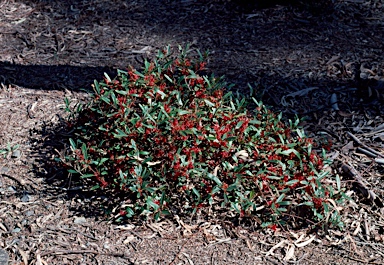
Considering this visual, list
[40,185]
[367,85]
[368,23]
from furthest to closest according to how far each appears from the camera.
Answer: [368,23] < [367,85] < [40,185]

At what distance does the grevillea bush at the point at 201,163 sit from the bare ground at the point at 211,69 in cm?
15

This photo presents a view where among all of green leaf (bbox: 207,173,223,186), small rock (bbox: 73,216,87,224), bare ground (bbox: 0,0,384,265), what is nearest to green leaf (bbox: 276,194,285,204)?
bare ground (bbox: 0,0,384,265)

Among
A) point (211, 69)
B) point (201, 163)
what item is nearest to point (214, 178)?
point (201, 163)

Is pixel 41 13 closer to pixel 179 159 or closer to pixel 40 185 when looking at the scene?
pixel 40 185

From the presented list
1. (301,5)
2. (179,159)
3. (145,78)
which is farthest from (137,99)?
(301,5)

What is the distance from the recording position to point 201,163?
3.71 meters

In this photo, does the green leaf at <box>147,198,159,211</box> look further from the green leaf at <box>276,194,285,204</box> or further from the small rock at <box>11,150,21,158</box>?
the small rock at <box>11,150,21,158</box>

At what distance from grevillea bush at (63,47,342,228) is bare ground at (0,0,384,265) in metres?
0.15

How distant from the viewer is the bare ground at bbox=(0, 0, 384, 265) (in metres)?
3.54

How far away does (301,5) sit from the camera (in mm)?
6160

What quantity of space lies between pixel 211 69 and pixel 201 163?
177cm

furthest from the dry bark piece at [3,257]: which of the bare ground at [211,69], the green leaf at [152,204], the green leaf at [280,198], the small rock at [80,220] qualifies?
the green leaf at [280,198]

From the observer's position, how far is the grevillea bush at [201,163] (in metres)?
3.61

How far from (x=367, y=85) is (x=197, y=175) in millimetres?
2036
